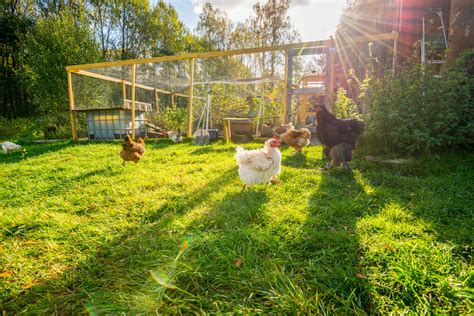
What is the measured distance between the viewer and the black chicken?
3597 mm

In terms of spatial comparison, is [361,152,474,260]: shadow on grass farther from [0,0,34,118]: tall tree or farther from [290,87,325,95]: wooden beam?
[0,0,34,118]: tall tree

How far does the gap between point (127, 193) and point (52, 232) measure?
102 cm

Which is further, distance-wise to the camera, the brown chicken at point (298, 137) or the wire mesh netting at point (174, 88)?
the wire mesh netting at point (174, 88)

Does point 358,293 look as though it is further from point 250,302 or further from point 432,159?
point 432,159

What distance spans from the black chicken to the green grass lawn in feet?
1.40

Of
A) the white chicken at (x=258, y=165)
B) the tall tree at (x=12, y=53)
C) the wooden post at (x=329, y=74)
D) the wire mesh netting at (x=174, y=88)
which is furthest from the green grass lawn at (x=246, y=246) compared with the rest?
the tall tree at (x=12, y=53)

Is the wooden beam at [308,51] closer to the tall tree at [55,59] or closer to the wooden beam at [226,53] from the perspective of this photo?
the wooden beam at [226,53]

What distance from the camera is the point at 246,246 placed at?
171 centimetres

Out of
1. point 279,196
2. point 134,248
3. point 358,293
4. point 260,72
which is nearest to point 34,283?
point 134,248

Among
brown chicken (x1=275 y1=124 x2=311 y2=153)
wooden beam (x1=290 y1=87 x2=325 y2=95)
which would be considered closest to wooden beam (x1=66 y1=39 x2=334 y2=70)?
wooden beam (x1=290 y1=87 x2=325 y2=95)

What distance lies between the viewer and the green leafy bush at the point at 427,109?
3.56 m

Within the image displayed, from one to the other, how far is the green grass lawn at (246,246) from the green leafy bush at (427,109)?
1.78 ft

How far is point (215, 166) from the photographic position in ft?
14.0

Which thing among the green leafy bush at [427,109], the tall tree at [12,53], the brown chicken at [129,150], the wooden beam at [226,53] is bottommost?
the brown chicken at [129,150]
